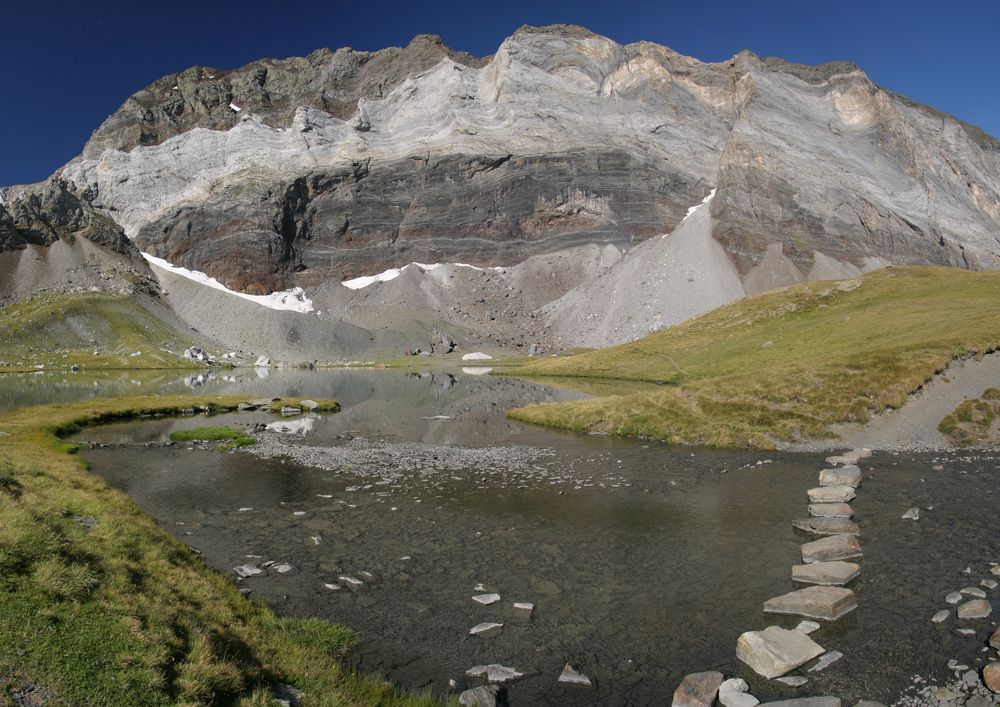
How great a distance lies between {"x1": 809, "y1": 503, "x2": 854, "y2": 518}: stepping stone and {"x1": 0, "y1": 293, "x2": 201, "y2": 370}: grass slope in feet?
502

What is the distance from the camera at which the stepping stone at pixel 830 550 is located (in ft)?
60.7

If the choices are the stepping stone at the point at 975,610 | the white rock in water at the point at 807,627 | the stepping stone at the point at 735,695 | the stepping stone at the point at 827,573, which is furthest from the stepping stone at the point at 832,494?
the stepping stone at the point at 735,695

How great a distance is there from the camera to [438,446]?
42.3m

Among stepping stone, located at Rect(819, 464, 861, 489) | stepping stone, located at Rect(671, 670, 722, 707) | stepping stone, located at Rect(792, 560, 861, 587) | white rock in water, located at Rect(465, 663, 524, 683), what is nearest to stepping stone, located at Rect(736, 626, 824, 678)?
stepping stone, located at Rect(671, 670, 722, 707)

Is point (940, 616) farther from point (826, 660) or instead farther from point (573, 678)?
point (573, 678)

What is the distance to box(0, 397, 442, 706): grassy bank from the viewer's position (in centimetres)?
802

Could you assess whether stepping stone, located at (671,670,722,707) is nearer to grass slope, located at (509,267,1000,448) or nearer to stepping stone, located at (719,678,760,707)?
stepping stone, located at (719,678,760,707)

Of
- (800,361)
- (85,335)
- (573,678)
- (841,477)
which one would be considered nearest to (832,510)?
(841,477)

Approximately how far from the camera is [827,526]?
21031 millimetres

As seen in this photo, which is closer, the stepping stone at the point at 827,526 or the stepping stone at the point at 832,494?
the stepping stone at the point at 827,526

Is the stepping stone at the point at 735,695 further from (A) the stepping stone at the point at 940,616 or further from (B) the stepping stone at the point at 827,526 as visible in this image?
(B) the stepping stone at the point at 827,526

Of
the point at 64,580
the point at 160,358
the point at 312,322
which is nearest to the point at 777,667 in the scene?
the point at 64,580

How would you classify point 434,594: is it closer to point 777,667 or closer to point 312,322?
point 777,667

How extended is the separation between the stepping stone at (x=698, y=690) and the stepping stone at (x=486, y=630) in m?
4.62
